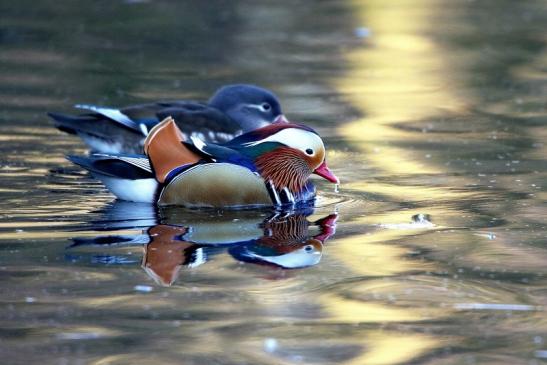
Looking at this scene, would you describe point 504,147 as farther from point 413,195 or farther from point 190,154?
point 190,154

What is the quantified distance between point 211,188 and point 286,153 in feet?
2.13

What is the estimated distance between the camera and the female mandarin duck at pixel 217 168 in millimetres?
8008

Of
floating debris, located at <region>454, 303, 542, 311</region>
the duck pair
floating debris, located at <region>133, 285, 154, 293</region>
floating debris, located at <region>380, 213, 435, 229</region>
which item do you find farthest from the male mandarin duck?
floating debris, located at <region>454, 303, 542, 311</region>

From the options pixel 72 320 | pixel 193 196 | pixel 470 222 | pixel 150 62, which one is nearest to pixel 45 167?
pixel 193 196

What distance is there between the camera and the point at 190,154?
26.3 ft

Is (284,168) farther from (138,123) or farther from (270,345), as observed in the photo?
(270,345)

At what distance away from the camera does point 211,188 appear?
8008 millimetres

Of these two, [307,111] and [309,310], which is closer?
[309,310]

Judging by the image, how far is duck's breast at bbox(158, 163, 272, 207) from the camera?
8016mm

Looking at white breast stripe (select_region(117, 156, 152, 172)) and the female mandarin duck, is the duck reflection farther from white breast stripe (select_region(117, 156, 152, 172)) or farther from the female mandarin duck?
white breast stripe (select_region(117, 156, 152, 172))

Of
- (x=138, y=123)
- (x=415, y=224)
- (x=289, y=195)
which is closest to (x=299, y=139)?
(x=289, y=195)

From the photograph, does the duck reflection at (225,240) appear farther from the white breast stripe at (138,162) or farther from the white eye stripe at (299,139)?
the white eye stripe at (299,139)

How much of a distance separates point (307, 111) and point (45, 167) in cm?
299

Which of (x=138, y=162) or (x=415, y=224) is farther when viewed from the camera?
(x=138, y=162)
